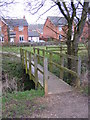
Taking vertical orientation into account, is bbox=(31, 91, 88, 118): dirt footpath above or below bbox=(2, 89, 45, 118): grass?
below

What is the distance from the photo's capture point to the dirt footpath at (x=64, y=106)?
325cm

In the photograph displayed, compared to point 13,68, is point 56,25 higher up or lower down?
higher up

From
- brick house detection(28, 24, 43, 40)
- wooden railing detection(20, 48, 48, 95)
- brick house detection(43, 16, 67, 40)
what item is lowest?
wooden railing detection(20, 48, 48, 95)

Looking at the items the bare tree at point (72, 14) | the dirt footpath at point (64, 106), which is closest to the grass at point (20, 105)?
the dirt footpath at point (64, 106)

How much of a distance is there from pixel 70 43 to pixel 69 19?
Answer: 1.03 meters

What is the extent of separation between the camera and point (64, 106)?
3.66 metres

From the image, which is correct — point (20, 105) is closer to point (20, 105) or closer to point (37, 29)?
point (20, 105)

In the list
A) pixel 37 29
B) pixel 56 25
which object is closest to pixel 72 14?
pixel 56 25

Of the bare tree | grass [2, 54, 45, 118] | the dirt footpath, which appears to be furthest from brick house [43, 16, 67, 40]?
grass [2, 54, 45, 118]

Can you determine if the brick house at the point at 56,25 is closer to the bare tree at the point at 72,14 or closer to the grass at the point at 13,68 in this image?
the bare tree at the point at 72,14

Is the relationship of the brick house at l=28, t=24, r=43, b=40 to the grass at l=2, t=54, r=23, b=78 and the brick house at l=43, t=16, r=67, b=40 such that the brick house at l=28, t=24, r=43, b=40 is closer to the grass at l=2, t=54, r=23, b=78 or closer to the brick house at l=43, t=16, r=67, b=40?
the brick house at l=43, t=16, r=67, b=40

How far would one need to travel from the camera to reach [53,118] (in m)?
3.14

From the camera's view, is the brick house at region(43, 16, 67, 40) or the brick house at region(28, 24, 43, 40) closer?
the brick house at region(43, 16, 67, 40)

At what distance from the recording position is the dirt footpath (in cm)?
325
